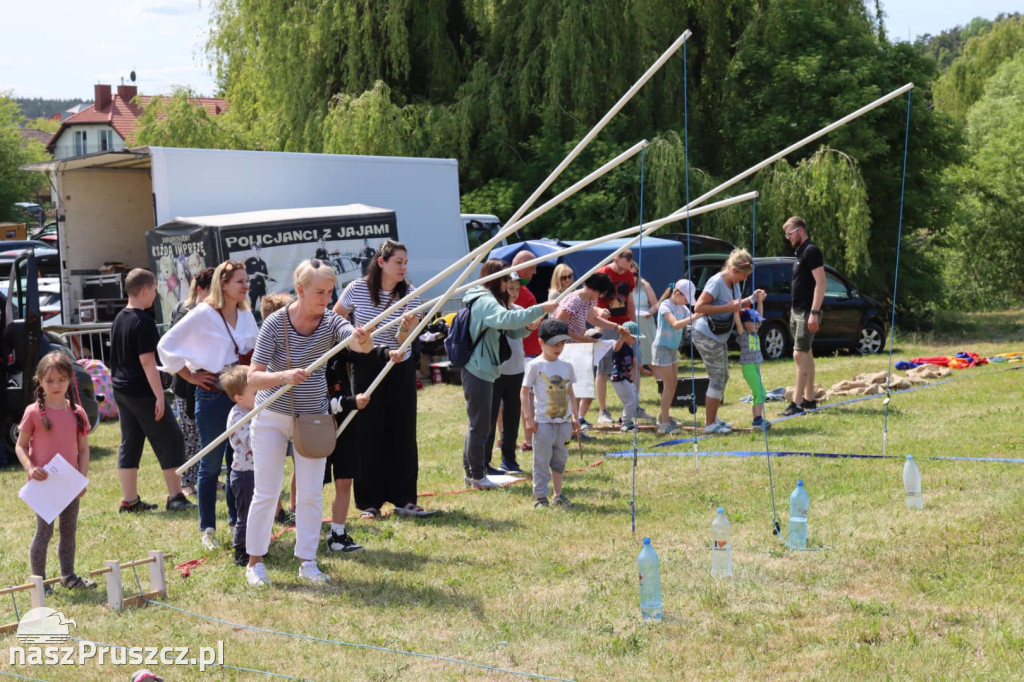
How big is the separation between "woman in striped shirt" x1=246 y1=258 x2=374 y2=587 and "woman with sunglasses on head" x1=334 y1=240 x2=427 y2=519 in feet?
2.74

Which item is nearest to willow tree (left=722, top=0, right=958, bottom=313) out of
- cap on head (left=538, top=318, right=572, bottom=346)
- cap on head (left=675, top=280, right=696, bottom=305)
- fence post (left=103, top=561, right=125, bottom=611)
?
cap on head (left=675, top=280, right=696, bottom=305)

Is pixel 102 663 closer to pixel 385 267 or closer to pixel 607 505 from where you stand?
pixel 385 267

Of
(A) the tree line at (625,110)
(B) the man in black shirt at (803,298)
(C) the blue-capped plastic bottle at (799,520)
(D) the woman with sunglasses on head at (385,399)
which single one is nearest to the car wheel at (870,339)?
(A) the tree line at (625,110)

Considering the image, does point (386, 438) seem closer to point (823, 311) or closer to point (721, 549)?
Result: point (721, 549)

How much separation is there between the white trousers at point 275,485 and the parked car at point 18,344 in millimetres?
4793

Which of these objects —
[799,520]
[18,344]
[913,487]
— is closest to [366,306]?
[799,520]

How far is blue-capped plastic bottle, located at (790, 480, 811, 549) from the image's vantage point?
21.1 feet

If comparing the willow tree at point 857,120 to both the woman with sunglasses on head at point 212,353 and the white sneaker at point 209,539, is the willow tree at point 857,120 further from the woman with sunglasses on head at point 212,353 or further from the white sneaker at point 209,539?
the white sneaker at point 209,539

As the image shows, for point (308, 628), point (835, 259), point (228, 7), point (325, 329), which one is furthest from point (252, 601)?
point (228, 7)

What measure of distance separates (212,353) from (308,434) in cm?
136

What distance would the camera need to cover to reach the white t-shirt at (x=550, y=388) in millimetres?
7520

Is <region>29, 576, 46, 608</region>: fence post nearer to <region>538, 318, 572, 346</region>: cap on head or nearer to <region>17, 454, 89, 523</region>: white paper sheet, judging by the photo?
<region>17, 454, 89, 523</region>: white paper sheet

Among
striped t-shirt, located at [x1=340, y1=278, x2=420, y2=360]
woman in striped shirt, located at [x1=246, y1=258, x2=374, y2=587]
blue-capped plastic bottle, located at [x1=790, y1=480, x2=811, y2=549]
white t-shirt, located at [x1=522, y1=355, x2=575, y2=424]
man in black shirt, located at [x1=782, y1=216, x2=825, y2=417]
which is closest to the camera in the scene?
woman in striped shirt, located at [x1=246, y1=258, x2=374, y2=587]

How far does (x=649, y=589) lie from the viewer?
5.36 metres
